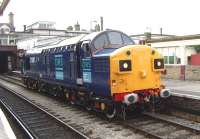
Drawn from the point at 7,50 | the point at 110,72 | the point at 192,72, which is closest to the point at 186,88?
the point at 192,72

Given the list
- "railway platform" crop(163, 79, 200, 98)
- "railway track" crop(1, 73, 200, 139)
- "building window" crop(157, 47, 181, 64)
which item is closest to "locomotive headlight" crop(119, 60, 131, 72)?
"railway track" crop(1, 73, 200, 139)

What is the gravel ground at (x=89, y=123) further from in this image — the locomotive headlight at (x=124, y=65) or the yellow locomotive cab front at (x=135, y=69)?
the locomotive headlight at (x=124, y=65)

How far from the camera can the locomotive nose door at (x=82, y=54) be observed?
14.5 meters

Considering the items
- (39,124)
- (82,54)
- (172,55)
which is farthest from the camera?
(172,55)

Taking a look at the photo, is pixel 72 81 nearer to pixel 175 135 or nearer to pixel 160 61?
pixel 160 61

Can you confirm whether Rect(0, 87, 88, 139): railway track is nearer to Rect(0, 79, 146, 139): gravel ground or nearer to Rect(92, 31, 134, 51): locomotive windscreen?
Rect(0, 79, 146, 139): gravel ground

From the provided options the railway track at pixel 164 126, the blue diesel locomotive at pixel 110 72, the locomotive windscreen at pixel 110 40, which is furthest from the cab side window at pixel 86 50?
the railway track at pixel 164 126

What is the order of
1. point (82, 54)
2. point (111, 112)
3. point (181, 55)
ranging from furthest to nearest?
point (181, 55) → point (82, 54) → point (111, 112)

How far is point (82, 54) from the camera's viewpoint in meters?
15.1

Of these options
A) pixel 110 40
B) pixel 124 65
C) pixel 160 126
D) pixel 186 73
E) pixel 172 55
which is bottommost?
pixel 160 126

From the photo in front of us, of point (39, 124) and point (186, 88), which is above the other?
point (186, 88)

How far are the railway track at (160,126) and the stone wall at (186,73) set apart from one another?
15.2 meters

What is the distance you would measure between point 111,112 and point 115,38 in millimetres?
2927

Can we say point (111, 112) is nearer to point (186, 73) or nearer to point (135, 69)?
point (135, 69)
